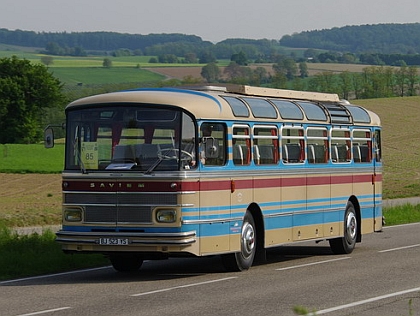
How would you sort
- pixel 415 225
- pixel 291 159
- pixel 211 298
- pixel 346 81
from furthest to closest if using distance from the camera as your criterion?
pixel 346 81 → pixel 415 225 → pixel 291 159 → pixel 211 298

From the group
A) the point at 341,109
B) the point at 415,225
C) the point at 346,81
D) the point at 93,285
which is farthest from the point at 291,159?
the point at 346,81

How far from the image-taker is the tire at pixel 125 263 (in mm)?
17672

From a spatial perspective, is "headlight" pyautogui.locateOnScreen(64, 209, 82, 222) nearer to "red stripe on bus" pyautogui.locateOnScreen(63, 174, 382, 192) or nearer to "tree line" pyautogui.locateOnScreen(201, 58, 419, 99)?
"red stripe on bus" pyautogui.locateOnScreen(63, 174, 382, 192)

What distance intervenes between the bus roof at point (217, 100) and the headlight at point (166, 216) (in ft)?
4.88

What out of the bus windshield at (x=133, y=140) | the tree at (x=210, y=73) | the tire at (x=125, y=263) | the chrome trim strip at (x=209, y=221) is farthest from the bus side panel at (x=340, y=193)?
the tree at (x=210, y=73)

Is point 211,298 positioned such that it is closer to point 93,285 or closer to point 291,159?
point 93,285

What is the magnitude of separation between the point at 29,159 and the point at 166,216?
58.8 meters

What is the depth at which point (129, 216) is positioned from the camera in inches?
640

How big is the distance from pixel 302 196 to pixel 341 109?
292cm

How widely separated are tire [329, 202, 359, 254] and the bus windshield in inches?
237

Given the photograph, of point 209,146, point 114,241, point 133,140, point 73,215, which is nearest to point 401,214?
point 209,146

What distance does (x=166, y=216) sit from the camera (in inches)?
634

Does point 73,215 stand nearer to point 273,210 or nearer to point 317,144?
point 273,210

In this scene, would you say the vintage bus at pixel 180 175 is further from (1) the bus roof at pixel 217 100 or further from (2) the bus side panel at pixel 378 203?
(2) the bus side panel at pixel 378 203
